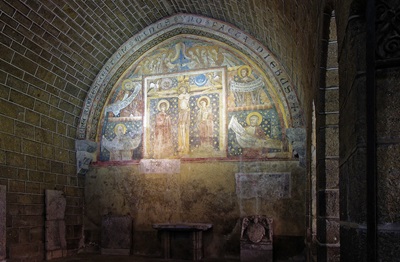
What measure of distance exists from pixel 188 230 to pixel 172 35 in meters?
4.05

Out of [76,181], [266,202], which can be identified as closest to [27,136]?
[76,181]

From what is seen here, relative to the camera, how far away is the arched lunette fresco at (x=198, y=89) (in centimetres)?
806

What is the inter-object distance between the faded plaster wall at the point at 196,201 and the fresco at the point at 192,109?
1.04ft

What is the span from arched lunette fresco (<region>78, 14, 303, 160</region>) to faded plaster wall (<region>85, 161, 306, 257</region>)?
386 mm

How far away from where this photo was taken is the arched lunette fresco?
8.06 meters

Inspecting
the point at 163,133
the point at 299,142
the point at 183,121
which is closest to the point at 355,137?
the point at 299,142

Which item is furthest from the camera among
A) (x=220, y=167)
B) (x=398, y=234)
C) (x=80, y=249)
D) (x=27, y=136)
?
(x=80, y=249)

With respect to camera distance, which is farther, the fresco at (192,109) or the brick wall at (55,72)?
the fresco at (192,109)

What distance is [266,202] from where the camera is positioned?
25.8 feet

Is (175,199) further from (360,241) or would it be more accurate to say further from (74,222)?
(360,241)

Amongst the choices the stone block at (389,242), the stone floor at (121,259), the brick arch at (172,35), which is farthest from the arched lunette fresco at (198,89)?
the stone block at (389,242)

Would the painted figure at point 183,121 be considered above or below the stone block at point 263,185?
above

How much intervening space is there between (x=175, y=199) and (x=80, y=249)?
2332 mm

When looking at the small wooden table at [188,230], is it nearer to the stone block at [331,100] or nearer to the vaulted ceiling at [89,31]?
the vaulted ceiling at [89,31]
